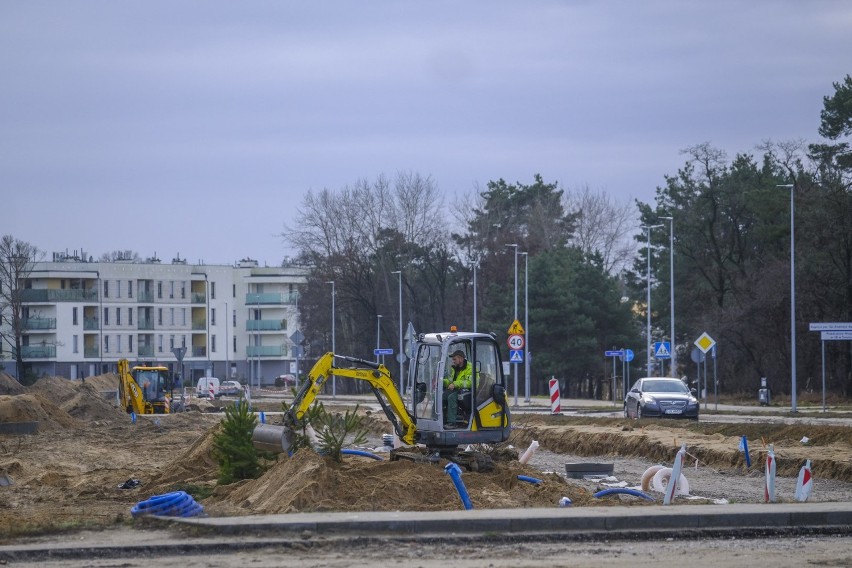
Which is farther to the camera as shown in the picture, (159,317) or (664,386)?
(159,317)

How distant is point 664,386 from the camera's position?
41781 millimetres

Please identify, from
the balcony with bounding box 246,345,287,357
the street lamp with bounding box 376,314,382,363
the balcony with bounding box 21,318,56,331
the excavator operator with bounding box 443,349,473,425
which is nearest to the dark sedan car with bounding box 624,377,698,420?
the excavator operator with bounding box 443,349,473,425

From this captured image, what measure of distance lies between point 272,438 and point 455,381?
11.5 feet

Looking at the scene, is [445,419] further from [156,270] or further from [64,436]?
[156,270]

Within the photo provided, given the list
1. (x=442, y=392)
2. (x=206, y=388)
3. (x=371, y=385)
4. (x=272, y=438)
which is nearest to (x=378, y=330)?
(x=206, y=388)

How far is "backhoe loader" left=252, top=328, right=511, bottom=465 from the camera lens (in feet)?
74.4

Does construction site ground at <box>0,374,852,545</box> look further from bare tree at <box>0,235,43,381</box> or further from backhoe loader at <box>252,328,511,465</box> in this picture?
bare tree at <box>0,235,43,381</box>

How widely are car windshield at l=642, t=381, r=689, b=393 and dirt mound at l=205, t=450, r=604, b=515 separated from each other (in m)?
21.2

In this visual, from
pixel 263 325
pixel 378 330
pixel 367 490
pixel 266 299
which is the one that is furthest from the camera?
pixel 266 299

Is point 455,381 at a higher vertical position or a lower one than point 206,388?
higher

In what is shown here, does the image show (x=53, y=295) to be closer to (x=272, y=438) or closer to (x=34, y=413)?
(x=34, y=413)

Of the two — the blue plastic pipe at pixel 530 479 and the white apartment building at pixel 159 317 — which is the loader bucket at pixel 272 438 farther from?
the white apartment building at pixel 159 317

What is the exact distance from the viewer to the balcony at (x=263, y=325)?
12662 cm

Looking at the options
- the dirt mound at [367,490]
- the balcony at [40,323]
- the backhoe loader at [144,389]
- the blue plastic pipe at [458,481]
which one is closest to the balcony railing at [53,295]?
the balcony at [40,323]
